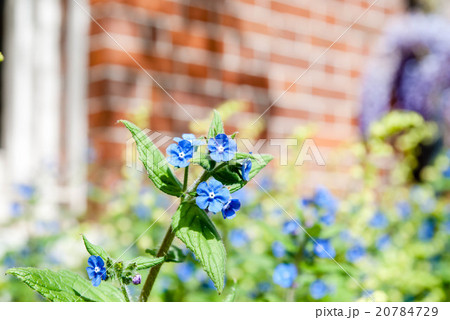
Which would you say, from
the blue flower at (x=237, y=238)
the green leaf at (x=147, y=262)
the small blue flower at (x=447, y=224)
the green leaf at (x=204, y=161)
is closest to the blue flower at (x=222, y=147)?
the green leaf at (x=204, y=161)

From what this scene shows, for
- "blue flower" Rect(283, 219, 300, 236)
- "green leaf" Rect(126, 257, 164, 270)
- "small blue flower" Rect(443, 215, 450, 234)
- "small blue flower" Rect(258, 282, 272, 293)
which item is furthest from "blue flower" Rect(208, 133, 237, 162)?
"small blue flower" Rect(443, 215, 450, 234)

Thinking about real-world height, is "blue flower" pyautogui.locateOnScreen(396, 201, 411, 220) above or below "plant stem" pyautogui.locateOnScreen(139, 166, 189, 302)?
above

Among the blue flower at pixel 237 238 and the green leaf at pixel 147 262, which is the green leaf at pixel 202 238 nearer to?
the green leaf at pixel 147 262

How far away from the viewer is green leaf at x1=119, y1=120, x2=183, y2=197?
625mm

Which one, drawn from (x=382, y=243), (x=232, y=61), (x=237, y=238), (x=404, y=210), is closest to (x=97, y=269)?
(x=237, y=238)

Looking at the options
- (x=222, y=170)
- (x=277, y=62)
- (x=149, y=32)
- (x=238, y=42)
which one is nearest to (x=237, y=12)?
(x=238, y=42)

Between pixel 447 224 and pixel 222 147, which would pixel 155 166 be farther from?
pixel 447 224

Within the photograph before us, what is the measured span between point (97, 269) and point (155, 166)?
135 millimetres

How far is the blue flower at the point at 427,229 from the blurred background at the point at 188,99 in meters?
0.02

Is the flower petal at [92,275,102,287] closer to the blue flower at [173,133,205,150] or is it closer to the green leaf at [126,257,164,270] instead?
the green leaf at [126,257,164,270]

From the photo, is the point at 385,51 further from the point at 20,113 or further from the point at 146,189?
the point at 20,113

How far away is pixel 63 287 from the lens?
0.61 meters

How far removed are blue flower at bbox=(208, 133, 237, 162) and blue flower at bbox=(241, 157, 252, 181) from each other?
21mm

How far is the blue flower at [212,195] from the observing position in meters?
0.60
